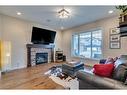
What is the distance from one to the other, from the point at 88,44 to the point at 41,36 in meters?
2.74

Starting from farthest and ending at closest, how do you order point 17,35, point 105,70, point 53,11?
point 17,35, point 53,11, point 105,70

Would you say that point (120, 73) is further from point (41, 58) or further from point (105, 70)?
point (41, 58)

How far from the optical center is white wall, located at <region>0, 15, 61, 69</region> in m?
5.57

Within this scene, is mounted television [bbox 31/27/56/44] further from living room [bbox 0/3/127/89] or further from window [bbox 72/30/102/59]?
window [bbox 72/30/102/59]

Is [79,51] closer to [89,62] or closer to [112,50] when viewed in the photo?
[89,62]

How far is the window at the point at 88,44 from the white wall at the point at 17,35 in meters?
3.07

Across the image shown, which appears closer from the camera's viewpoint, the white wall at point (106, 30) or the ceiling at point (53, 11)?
the ceiling at point (53, 11)

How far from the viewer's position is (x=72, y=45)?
8.69 meters

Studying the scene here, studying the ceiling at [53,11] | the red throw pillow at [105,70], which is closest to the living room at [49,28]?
the ceiling at [53,11]

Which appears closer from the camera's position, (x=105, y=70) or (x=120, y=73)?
(x=120, y=73)

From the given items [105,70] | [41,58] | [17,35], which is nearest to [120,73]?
[105,70]

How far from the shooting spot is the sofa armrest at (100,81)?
1782mm

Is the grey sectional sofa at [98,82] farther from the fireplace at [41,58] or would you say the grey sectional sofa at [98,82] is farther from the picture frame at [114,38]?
the fireplace at [41,58]

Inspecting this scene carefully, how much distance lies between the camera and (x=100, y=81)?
202cm
